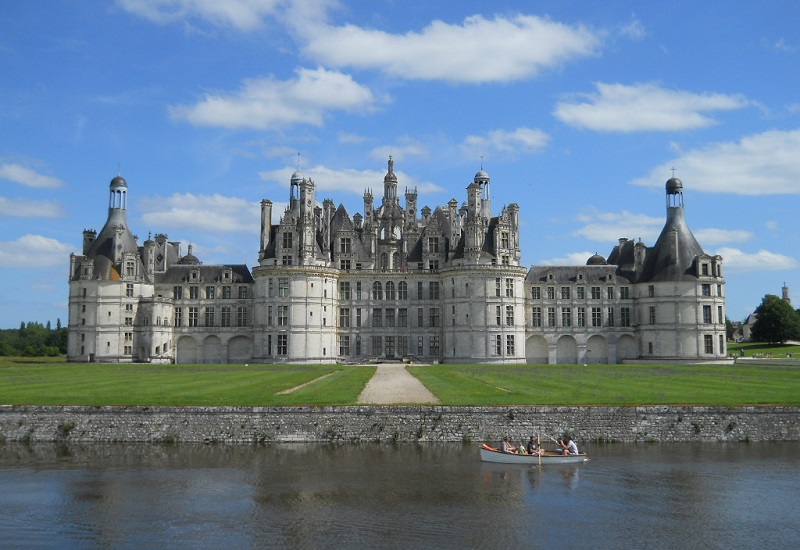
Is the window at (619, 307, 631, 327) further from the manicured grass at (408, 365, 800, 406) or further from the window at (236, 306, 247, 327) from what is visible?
the window at (236, 306, 247, 327)

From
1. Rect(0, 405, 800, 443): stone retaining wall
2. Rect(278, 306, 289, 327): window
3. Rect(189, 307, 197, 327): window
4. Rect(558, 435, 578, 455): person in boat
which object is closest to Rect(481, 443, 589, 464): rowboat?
Rect(558, 435, 578, 455): person in boat

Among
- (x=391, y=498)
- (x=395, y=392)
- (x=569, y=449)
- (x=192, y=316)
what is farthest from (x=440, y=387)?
(x=192, y=316)

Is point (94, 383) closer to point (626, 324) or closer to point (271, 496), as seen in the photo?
point (271, 496)

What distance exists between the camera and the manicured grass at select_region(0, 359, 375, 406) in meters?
37.7

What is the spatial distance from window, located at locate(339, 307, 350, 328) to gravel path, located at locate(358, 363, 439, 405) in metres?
32.4

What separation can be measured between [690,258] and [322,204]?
40721 millimetres

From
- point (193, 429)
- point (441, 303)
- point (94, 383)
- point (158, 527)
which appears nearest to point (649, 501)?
point (158, 527)

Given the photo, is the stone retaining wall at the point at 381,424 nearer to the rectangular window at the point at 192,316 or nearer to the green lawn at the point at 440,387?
the green lawn at the point at 440,387

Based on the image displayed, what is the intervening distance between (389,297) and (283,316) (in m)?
12.1

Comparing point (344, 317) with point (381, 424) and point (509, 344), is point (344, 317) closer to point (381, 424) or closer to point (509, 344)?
point (509, 344)

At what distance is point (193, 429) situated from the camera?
3531cm

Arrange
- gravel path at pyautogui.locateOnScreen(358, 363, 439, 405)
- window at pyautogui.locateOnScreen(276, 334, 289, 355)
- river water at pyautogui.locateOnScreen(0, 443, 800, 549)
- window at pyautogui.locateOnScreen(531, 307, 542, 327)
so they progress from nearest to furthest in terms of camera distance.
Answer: river water at pyautogui.locateOnScreen(0, 443, 800, 549), gravel path at pyautogui.locateOnScreen(358, 363, 439, 405), window at pyautogui.locateOnScreen(276, 334, 289, 355), window at pyautogui.locateOnScreen(531, 307, 542, 327)

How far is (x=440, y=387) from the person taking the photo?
4531cm

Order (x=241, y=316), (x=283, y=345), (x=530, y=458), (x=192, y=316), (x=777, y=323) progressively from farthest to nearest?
1. (x=777, y=323)
2. (x=192, y=316)
3. (x=241, y=316)
4. (x=283, y=345)
5. (x=530, y=458)
